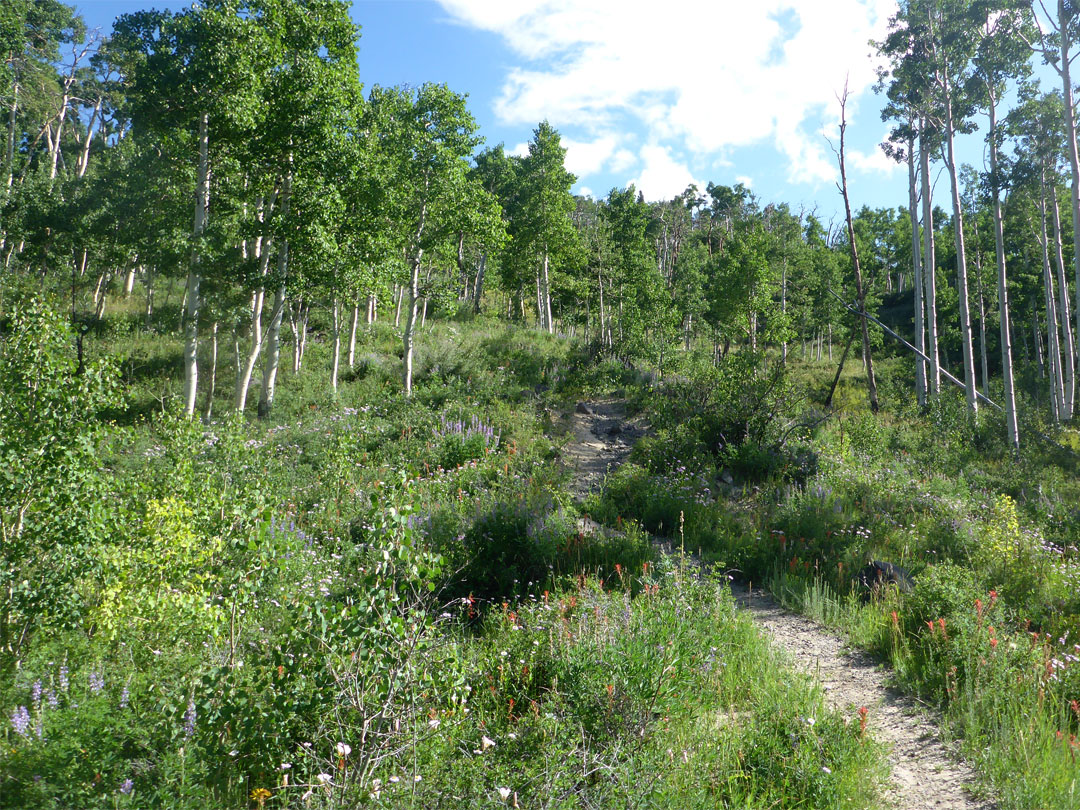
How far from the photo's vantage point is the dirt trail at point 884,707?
11.7 feet

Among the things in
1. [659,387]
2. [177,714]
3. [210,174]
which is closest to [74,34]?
[210,174]

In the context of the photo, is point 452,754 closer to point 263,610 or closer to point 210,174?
point 263,610

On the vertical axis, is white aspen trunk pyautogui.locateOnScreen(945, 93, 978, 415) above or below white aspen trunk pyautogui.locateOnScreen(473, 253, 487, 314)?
below

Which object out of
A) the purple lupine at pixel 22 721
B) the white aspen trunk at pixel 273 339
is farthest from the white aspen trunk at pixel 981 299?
the purple lupine at pixel 22 721

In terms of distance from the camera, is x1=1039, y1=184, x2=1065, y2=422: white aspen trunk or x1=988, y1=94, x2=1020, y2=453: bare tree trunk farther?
x1=1039, y1=184, x2=1065, y2=422: white aspen trunk

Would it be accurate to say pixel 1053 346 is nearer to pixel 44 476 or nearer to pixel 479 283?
pixel 44 476

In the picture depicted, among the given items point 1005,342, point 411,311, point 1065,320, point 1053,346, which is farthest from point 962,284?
point 411,311

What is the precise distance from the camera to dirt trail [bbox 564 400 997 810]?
355 centimetres

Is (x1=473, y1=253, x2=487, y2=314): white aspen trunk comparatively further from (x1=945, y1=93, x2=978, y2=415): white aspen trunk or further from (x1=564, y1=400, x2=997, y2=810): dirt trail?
(x1=564, y1=400, x2=997, y2=810): dirt trail

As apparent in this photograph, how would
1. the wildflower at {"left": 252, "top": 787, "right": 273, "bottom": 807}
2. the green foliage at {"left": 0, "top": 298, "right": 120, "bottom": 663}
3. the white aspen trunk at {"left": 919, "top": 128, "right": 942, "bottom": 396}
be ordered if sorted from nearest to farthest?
1. the wildflower at {"left": 252, "top": 787, "right": 273, "bottom": 807}
2. the green foliage at {"left": 0, "top": 298, "right": 120, "bottom": 663}
3. the white aspen trunk at {"left": 919, "top": 128, "right": 942, "bottom": 396}

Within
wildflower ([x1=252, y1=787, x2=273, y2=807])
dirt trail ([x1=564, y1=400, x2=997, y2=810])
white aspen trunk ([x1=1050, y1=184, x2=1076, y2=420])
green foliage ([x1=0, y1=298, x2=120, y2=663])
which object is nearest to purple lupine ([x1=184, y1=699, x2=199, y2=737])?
wildflower ([x1=252, y1=787, x2=273, y2=807])

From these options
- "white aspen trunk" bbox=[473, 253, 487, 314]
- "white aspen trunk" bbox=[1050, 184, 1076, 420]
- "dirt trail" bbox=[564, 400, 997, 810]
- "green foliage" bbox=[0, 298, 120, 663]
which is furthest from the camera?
"white aspen trunk" bbox=[473, 253, 487, 314]

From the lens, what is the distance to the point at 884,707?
4559 millimetres

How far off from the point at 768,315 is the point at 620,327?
8189 mm
